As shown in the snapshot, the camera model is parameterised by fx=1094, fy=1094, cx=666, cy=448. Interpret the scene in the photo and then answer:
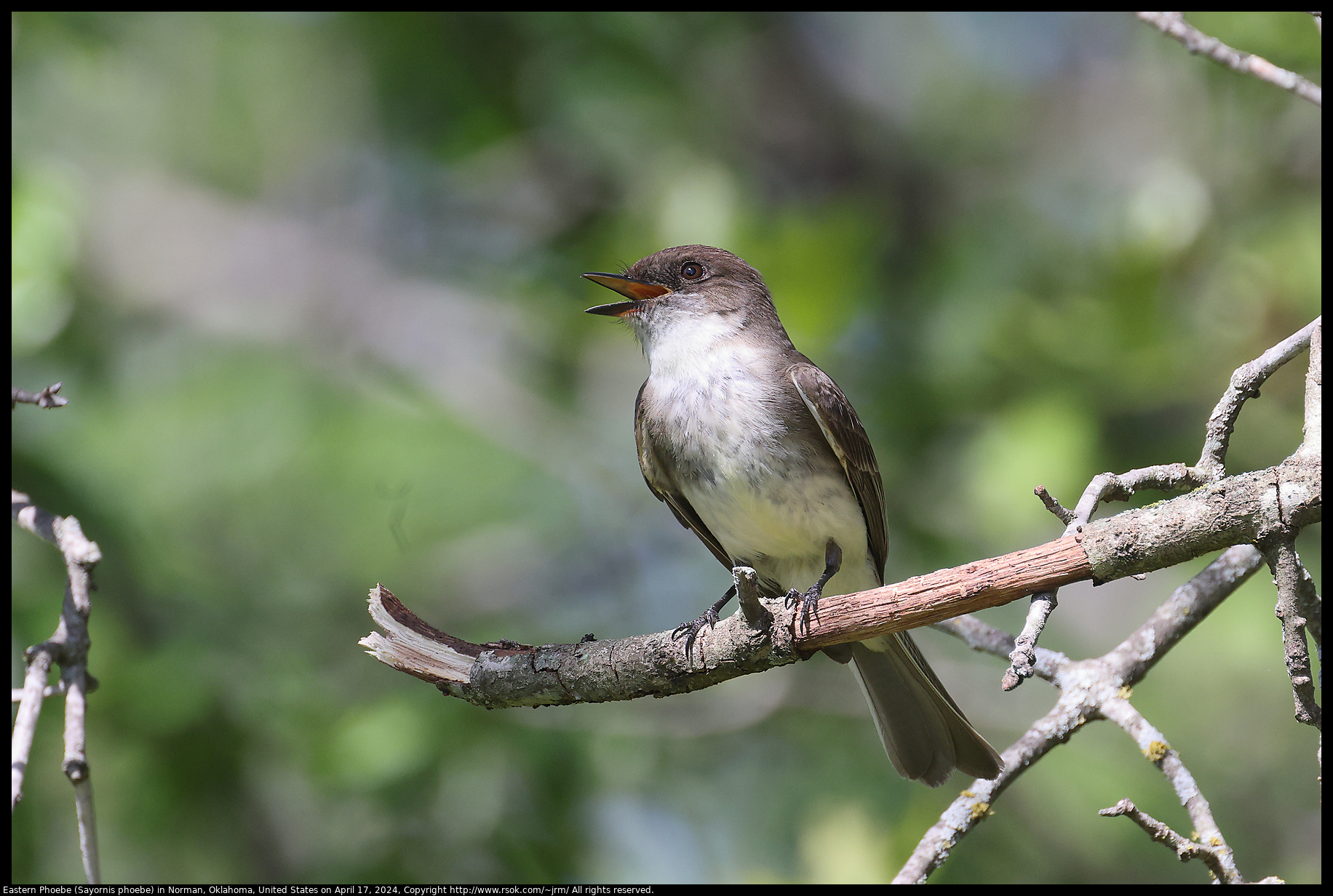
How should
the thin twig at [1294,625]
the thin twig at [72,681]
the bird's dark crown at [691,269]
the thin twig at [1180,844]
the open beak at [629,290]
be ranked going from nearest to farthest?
the thin twig at [72,681] → the thin twig at [1294,625] → the thin twig at [1180,844] → the open beak at [629,290] → the bird's dark crown at [691,269]

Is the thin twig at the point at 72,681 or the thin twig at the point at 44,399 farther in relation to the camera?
the thin twig at the point at 44,399

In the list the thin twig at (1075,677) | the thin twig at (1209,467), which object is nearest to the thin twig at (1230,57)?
the thin twig at (1209,467)

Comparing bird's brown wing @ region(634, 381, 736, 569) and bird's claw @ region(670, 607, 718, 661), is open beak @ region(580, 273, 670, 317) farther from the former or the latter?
bird's claw @ region(670, 607, 718, 661)

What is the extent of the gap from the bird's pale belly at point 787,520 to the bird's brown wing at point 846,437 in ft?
0.17

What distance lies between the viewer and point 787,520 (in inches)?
151

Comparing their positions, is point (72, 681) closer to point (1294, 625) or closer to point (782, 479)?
point (782, 479)

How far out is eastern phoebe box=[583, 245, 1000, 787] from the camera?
377cm

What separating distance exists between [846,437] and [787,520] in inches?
14.2

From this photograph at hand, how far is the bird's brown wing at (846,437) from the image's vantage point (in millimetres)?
3838

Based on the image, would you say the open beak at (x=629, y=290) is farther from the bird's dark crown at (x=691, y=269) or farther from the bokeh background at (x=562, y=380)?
the bokeh background at (x=562, y=380)

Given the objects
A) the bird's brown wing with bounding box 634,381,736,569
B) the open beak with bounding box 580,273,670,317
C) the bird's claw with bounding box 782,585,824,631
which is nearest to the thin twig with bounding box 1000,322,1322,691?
the bird's claw with bounding box 782,585,824,631

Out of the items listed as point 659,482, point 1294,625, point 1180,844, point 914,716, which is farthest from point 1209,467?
point 659,482

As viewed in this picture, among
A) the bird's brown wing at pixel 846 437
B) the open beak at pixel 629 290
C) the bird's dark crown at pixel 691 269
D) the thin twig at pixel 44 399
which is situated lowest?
the thin twig at pixel 44 399
